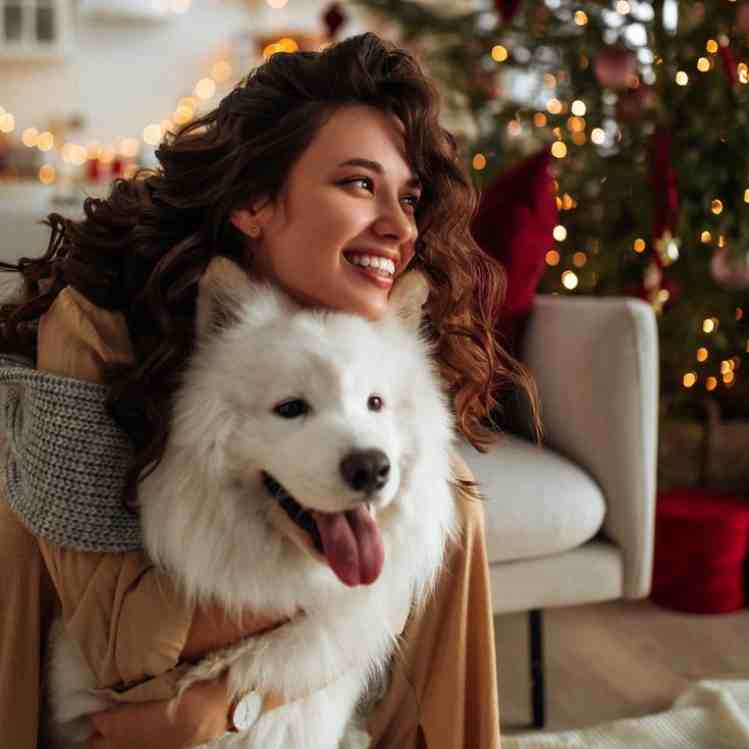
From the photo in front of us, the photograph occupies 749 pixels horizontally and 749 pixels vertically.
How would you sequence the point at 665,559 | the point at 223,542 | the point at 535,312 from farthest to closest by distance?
1. the point at 665,559
2. the point at 535,312
3. the point at 223,542

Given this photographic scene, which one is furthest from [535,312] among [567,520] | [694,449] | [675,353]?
[694,449]

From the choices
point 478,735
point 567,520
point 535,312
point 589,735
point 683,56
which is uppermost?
point 683,56

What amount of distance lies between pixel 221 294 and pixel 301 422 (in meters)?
0.18

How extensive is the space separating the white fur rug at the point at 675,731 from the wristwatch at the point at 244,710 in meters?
0.77

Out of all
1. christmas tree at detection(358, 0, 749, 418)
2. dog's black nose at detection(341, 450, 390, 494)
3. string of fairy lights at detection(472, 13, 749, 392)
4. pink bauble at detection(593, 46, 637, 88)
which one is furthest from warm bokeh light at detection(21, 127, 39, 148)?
dog's black nose at detection(341, 450, 390, 494)

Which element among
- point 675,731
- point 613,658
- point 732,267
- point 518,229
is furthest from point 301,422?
point 732,267

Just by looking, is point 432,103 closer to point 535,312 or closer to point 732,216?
point 535,312

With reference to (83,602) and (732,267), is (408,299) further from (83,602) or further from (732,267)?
(732,267)

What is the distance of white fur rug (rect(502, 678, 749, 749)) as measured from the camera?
1704 mm

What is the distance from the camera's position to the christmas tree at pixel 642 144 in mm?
2424

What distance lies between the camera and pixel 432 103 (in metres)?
1.20

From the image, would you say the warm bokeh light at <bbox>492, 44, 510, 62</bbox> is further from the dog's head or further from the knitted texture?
the knitted texture

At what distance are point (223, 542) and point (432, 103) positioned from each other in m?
0.63

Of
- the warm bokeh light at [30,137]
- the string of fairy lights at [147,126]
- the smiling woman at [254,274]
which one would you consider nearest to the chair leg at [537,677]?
the smiling woman at [254,274]
